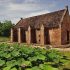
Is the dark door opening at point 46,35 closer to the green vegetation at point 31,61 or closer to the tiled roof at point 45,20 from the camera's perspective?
the tiled roof at point 45,20

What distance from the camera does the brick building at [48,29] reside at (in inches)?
1794

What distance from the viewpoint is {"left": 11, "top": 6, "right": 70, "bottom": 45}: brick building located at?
45.6m

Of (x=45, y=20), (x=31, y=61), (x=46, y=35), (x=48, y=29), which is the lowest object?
(x=31, y=61)

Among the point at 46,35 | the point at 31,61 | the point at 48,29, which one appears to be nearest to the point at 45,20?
the point at 48,29

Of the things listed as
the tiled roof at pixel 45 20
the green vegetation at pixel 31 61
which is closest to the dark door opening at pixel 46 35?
the tiled roof at pixel 45 20

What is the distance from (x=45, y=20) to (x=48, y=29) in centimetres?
377

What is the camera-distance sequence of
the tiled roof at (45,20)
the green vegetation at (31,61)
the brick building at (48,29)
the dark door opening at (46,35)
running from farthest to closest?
the dark door opening at (46,35) → the tiled roof at (45,20) → the brick building at (48,29) → the green vegetation at (31,61)

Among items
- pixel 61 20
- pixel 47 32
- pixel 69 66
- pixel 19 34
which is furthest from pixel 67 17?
pixel 69 66

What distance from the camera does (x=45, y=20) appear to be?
50.7 meters

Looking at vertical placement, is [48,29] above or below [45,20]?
below

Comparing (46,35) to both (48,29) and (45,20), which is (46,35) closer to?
(48,29)

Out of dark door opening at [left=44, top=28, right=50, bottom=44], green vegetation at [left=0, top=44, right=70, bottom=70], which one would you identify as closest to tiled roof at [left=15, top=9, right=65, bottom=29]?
dark door opening at [left=44, top=28, right=50, bottom=44]

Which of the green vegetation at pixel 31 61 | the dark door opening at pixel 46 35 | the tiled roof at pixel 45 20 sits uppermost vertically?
the tiled roof at pixel 45 20

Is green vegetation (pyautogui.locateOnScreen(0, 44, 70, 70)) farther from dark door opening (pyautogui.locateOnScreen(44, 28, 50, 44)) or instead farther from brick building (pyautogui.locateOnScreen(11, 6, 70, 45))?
dark door opening (pyautogui.locateOnScreen(44, 28, 50, 44))
